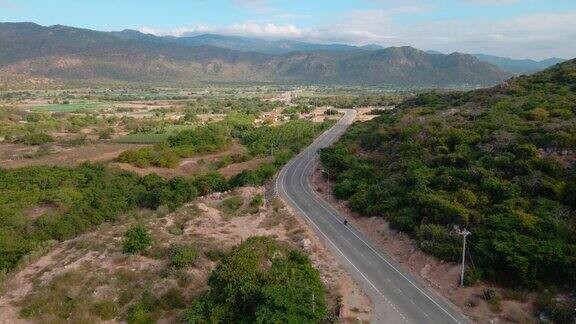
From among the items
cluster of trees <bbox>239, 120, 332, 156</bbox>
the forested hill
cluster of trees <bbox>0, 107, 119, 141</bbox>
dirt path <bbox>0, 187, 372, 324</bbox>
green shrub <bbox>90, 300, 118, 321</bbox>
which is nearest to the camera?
green shrub <bbox>90, 300, 118, 321</bbox>

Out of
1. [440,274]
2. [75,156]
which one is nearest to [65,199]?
[75,156]

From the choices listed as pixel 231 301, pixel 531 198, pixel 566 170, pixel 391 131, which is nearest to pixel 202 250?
pixel 231 301

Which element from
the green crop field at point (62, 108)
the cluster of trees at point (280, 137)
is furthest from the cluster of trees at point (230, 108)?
the cluster of trees at point (280, 137)

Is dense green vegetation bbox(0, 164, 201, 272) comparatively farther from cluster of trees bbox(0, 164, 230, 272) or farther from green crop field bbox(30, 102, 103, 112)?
green crop field bbox(30, 102, 103, 112)

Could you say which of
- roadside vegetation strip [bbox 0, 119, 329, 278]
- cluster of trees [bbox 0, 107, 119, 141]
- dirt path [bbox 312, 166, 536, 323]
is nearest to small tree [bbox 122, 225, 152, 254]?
roadside vegetation strip [bbox 0, 119, 329, 278]

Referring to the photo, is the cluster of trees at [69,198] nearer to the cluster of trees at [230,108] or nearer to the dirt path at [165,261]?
the dirt path at [165,261]

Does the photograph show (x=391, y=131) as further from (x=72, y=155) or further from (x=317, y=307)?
(x=72, y=155)
